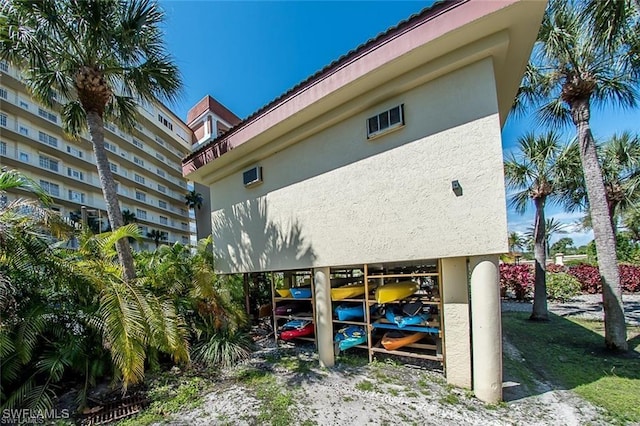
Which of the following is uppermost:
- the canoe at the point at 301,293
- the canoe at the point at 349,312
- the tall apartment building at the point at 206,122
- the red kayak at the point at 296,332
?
the tall apartment building at the point at 206,122

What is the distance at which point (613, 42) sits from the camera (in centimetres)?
707

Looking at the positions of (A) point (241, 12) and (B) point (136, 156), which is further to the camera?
(B) point (136, 156)

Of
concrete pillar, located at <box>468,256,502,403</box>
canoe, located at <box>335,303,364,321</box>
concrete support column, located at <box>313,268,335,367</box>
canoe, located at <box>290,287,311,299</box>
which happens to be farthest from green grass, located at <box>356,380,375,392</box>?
canoe, located at <box>290,287,311,299</box>

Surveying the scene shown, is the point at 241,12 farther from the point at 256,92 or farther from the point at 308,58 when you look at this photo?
the point at 256,92

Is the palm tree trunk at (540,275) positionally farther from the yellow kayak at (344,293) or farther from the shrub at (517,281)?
the yellow kayak at (344,293)

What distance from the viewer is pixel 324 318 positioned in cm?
768

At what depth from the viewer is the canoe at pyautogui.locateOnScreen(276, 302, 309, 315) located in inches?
A: 394

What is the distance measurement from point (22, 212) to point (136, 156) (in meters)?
47.1

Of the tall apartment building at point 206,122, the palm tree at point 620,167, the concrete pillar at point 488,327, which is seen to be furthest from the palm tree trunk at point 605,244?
the tall apartment building at point 206,122

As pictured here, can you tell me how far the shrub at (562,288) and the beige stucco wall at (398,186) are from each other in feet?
51.1

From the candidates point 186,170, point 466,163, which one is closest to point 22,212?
point 186,170

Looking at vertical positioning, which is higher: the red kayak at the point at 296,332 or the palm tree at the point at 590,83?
the palm tree at the point at 590,83

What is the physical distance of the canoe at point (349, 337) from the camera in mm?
7668

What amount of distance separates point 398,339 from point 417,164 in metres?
4.32
